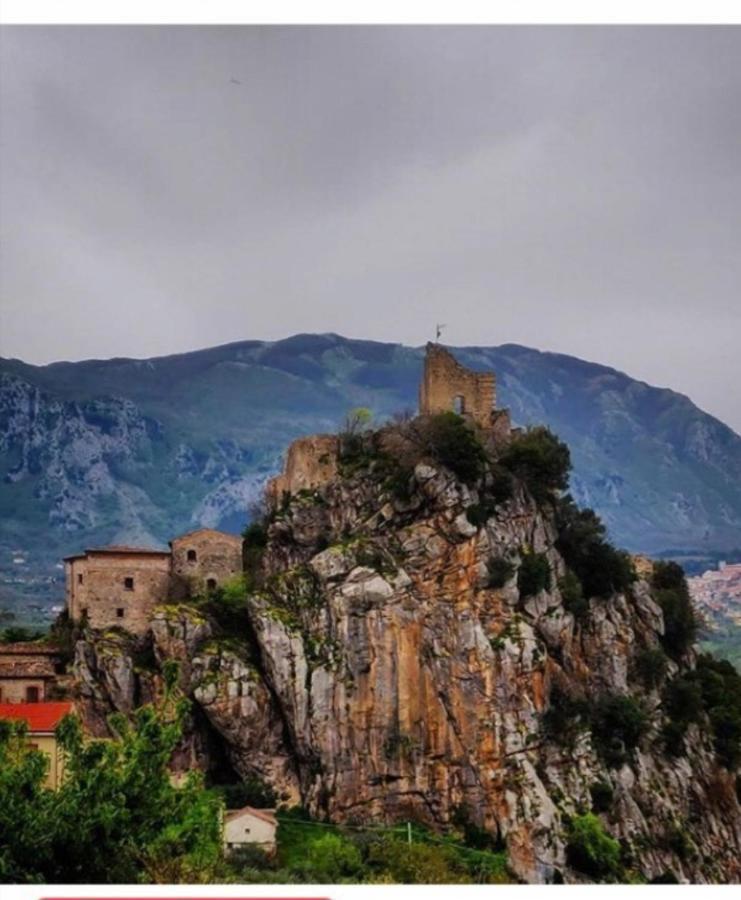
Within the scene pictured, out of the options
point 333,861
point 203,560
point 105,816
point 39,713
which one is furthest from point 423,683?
point 105,816

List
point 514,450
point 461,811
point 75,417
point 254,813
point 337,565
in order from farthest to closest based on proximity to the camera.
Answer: point 75,417, point 514,450, point 337,565, point 461,811, point 254,813

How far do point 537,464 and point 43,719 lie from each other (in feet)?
34.0

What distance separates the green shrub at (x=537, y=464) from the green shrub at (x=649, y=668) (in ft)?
11.4

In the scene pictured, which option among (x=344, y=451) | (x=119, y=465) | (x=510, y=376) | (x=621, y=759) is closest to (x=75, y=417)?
(x=119, y=465)

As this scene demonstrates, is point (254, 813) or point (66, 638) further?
point (66, 638)

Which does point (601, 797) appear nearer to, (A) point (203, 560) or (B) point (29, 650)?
(A) point (203, 560)

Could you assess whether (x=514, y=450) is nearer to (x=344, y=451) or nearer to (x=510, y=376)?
(x=344, y=451)

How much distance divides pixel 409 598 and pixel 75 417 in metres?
25.5

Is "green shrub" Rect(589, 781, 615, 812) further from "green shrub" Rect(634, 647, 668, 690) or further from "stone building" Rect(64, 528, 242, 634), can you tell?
"stone building" Rect(64, 528, 242, 634)

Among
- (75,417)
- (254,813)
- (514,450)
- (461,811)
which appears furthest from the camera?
(75,417)

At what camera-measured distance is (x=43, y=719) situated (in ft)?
67.2

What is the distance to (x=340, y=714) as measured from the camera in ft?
76.9

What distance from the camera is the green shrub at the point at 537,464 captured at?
84.2 feet

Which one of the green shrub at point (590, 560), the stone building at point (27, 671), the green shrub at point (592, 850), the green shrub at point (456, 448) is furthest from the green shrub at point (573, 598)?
the stone building at point (27, 671)
